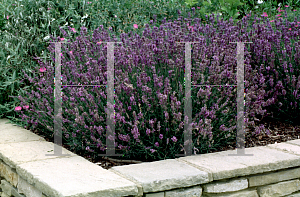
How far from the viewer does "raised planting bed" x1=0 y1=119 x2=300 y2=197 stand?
2.07 m

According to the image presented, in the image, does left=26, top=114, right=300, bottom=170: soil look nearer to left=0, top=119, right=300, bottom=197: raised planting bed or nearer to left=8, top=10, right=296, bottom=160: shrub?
left=8, top=10, right=296, bottom=160: shrub

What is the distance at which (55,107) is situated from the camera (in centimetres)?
296

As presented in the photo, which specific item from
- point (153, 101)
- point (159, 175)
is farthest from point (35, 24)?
point (159, 175)

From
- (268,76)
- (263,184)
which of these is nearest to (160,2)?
(268,76)

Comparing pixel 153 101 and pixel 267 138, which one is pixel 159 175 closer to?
Answer: pixel 153 101

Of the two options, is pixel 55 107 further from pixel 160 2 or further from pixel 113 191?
pixel 160 2

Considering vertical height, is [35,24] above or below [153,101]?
above

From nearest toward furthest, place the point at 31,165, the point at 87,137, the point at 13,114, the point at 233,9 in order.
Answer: the point at 31,165 < the point at 87,137 < the point at 13,114 < the point at 233,9

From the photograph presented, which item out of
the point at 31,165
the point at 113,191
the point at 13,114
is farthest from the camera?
the point at 13,114

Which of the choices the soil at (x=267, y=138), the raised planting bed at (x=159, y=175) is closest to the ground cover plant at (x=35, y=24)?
the soil at (x=267, y=138)

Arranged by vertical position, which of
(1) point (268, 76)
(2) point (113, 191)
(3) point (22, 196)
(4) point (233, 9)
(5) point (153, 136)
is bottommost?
(3) point (22, 196)

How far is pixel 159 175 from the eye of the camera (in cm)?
220

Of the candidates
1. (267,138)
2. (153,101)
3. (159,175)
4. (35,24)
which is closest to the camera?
(159,175)

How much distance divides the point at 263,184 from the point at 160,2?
3663mm
